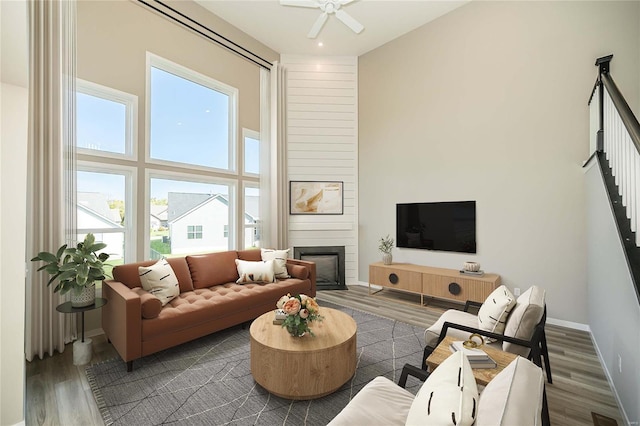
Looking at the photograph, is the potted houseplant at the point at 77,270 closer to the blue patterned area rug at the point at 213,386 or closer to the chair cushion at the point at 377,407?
the blue patterned area rug at the point at 213,386

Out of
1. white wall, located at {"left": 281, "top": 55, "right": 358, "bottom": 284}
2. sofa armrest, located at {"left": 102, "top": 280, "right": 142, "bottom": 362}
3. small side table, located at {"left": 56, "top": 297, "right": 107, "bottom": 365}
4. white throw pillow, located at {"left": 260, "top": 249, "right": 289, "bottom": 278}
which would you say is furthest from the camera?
white wall, located at {"left": 281, "top": 55, "right": 358, "bottom": 284}

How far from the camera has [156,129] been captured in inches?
150

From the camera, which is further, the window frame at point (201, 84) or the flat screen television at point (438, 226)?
the flat screen television at point (438, 226)

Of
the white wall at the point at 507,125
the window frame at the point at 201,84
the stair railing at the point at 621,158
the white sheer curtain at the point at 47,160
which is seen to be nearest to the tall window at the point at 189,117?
the window frame at the point at 201,84

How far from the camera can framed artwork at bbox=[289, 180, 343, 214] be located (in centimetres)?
531

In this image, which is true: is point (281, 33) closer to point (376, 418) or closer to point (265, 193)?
point (265, 193)

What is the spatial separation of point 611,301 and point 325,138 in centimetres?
440

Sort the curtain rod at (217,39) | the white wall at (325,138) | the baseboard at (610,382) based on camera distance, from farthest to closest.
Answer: the white wall at (325,138) < the curtain rod at (217,39) < the baseboard at (610,382)

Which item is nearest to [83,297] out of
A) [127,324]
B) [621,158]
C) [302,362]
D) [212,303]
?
[127,324]

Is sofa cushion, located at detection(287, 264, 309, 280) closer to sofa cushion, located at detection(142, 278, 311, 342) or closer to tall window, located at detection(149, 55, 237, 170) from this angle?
sofa cushion, located at detection(142, 278, 311, 342)

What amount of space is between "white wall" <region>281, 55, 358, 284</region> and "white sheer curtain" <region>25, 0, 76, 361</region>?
319cm

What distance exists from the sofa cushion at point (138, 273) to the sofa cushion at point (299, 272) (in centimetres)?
137

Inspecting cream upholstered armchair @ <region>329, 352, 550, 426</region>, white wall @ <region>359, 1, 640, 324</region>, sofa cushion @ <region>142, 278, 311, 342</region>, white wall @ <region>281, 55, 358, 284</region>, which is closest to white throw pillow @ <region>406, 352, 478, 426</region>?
cream upholstered armchair @ <region>329, 352, 550, 426</region>

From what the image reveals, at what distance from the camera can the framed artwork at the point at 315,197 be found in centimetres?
531
